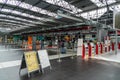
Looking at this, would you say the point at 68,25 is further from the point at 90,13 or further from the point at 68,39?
the point at 90,13

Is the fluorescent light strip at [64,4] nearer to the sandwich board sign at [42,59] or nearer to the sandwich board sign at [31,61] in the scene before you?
the sandwich board sign at [42,59]

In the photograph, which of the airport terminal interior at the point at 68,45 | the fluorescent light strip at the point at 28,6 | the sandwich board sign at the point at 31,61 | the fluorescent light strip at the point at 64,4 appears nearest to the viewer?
the sandwich board sign at the point at 31,61

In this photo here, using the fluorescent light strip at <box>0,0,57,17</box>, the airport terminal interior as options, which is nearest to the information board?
the airport terminal interior

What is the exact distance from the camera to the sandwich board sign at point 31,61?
4.80 metres

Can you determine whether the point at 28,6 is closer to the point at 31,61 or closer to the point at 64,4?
the point at 64,4

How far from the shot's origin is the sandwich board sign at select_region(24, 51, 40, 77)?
4.80 metres

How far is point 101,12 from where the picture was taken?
17766mm

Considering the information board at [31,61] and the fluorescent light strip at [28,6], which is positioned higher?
the fluorescent light strip at [28,6]

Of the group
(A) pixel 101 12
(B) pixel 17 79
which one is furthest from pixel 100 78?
(A) pixel 101 12

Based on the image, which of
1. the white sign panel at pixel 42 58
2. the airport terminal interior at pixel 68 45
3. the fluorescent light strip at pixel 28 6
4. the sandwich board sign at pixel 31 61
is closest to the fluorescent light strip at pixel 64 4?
the airport terminal interior at pixel 68 45

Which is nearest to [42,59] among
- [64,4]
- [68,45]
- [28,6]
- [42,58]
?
[42,58]

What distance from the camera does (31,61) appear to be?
16.3 ft

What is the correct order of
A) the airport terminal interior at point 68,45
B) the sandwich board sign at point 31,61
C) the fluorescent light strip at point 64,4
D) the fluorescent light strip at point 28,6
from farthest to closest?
the fluorescent light strip at point 64,4, the fluorescent light strip at point 28,6, the airport terminal interior at point 68,45, the sandwich board sign at point 31,61

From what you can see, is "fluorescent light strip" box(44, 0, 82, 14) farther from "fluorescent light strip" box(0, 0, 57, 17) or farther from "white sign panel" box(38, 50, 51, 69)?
"white sign panel" box(38, 50, 51, 69)
